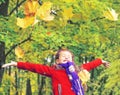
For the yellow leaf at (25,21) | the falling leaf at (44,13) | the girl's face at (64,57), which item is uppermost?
the falling leaf at (44,13)

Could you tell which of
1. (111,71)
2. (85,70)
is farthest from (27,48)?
(85,70)

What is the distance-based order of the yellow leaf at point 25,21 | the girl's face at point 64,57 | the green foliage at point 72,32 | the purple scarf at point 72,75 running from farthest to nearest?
the green foliage at point 72,32
the yellow leaf at point 25,21
the girl's face at point 64,57
the purple scarf at point 72,75

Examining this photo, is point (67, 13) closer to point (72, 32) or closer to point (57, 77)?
point (72, 32)

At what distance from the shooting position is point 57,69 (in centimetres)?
471

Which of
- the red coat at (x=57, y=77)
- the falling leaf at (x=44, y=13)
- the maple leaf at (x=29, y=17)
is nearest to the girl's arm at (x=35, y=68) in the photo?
the red coat at (x=57, y=77)

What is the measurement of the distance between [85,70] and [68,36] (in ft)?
17.1

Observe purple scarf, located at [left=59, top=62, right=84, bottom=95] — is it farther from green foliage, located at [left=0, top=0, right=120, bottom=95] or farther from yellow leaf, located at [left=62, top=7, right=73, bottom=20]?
yellow leaf, located at [left=62, top=7, right=73, bottom=20]

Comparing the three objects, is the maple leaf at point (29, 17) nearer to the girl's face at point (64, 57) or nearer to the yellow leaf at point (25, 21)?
the yellow leaf at point (25, 21)

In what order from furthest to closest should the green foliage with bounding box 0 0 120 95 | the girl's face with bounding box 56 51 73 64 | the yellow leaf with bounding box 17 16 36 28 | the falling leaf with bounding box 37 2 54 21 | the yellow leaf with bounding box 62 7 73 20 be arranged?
1. the green foliage with bounding box 0 0 120 95
2. the yellow leaf with bounding box 62 7 73 20
3. the falling leaf with bounding box 37 2 54 21
4. the yellow leaf with bounding box 17 16 36 28
5. the girl's face with bounding box 56 51 73 64

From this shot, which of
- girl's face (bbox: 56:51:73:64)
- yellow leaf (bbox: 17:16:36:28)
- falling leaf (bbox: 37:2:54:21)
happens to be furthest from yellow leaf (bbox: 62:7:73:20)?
girl's face (bbox: 56:51:73:64)

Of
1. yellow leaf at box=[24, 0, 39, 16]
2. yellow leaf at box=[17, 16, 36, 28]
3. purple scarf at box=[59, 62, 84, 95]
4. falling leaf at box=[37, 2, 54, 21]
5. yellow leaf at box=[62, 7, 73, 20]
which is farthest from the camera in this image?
yellow leaf at box=[62, 7, 73, 20]

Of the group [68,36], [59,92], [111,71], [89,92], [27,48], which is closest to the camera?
[59,92]

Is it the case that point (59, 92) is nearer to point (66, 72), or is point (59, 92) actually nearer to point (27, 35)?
point (66, 72)

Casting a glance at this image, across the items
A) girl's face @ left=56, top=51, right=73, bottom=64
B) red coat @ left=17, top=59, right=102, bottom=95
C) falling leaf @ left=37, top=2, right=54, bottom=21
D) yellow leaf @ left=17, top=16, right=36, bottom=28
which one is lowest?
red coat @ left=17, top=59, right=102, bottom=95
